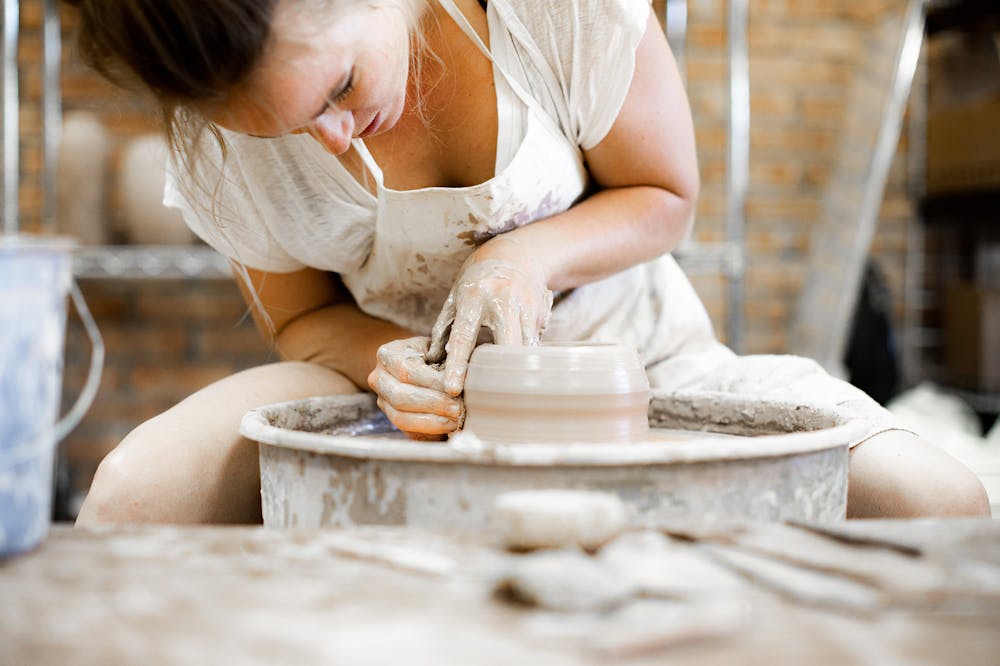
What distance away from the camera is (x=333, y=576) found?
1.45 ft

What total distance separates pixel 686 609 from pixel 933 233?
2904mm

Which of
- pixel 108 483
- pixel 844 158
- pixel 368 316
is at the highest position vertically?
pixel 844 158

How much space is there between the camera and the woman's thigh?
35.9 inches

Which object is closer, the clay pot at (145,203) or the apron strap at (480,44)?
the apron strap at (480,44)

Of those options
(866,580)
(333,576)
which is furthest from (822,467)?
(333,576)

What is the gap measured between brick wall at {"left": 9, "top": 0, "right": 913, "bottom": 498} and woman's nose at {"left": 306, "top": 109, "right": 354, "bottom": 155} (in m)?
2.05

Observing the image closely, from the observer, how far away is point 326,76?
0.79m

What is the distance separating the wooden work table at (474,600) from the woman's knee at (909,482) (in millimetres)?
342

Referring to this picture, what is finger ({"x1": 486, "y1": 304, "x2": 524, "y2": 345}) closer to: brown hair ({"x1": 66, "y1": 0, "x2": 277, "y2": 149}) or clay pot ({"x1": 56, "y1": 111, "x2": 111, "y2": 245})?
brown hair ({"x1": 66, "y1": 0, "x2": 277, "y2": 149})

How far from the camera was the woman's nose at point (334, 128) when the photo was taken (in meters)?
0.85

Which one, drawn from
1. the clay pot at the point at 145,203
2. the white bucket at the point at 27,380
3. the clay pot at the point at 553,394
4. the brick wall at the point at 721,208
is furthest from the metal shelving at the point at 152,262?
the white bucket at the point at 27,380

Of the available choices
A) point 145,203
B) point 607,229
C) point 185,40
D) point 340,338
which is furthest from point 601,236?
point 145,203

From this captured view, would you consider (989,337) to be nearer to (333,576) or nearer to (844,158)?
(844,158)

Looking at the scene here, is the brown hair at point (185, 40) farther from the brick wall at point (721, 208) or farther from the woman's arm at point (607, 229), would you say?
the brick wall at point (721, 208)
